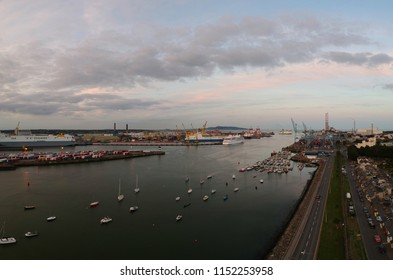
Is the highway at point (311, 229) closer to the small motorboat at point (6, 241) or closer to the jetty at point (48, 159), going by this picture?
the small motorboat at point (6, 241)

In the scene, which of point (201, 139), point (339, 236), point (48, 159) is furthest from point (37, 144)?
point (339, 236)

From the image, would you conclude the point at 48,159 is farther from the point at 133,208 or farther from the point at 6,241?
the point at 6,241

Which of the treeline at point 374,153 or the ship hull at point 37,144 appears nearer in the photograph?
the treeline at point 374,153

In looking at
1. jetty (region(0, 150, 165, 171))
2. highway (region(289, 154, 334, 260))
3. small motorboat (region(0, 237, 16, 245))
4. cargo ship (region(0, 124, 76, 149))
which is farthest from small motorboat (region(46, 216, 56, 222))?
cargo ship (region(0, 124, 76, 149))

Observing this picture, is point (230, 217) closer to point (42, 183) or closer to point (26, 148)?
point (42, 183)

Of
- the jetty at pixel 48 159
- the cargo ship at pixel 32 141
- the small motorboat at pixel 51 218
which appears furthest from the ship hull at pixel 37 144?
the small motorboat at pixel 51 218

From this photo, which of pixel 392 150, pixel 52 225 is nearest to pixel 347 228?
pixel 52 225
